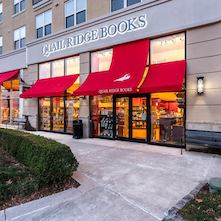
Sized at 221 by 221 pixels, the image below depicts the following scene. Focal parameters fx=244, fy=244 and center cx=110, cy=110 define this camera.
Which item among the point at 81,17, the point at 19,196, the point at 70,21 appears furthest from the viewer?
the point at 70,21

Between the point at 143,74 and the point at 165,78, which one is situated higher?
the point at 143,74

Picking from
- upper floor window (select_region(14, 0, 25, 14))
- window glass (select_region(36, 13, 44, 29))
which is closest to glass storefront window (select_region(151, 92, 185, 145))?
window glass (select_region(36, 13, 44, 29))

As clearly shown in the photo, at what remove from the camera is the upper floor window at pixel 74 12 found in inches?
571

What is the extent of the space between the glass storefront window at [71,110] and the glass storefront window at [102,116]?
1432 mm

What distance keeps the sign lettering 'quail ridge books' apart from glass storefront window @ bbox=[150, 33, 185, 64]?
42.2 inches

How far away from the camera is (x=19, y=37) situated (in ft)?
64.8

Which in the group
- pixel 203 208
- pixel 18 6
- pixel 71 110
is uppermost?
pixel 18 6

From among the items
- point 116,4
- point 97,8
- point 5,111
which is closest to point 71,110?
point 97,8

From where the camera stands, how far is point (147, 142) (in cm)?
1169

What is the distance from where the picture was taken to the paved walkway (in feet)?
14.6

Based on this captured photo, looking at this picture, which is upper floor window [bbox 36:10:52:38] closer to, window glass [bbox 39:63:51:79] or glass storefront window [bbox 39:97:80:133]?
window glass [bbox 39:63:51:79]

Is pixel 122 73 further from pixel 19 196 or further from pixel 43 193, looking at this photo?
pixel 19 196

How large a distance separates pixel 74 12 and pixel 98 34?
2.91m

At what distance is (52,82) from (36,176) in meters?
10.9
